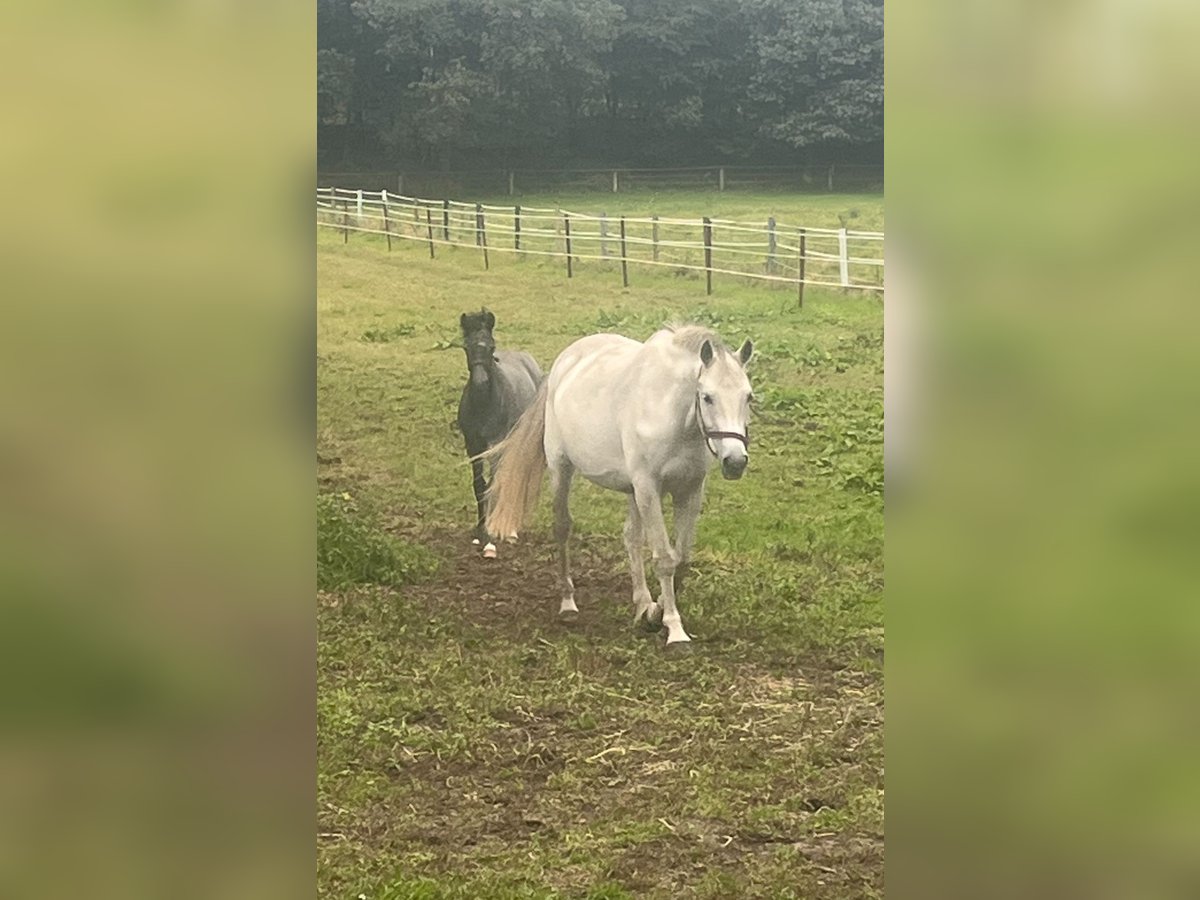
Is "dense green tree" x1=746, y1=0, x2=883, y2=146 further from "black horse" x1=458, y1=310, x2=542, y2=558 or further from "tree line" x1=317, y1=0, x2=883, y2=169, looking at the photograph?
"black horse" x1=458, y1=310, x2=542, y2=558

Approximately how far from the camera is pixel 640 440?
10.5 feet

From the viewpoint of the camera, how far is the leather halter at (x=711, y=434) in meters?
3.11

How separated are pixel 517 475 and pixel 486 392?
0.22 metres

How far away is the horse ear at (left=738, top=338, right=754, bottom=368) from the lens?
122 inches

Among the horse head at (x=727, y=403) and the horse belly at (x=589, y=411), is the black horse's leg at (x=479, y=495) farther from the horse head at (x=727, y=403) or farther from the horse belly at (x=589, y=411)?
the horse head at (x=727, y=403)

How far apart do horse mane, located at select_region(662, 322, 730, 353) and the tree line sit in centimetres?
41

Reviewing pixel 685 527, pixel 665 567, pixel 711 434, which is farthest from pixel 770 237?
pixel 665 567

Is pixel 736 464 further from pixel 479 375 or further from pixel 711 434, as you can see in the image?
pixel 479 375

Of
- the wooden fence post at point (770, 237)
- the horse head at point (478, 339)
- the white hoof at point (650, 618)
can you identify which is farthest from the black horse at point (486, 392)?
the wooden fence post at point (770, 237)

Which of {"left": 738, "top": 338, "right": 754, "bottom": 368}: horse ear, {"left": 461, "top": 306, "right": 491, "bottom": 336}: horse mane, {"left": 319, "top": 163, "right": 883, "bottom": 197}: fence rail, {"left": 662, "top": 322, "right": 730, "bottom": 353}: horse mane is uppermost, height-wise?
{"left": 319, "top": 163, "right": 883, "bottom": 197}: fence rail

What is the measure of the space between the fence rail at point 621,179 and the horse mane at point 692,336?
349 millimetres

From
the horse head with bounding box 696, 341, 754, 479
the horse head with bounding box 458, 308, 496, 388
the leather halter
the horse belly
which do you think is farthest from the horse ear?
the horse head with bounding box 458, 308, 496, 388
